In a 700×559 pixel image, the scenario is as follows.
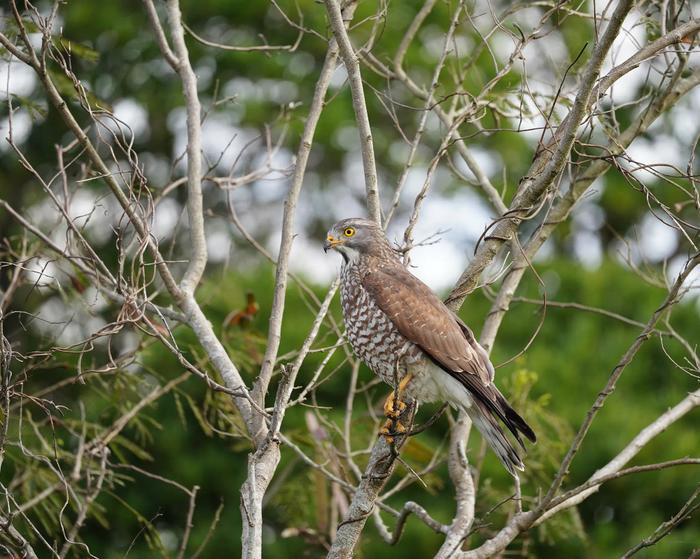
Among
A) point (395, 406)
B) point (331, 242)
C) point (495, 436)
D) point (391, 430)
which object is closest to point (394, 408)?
point (395, 406)

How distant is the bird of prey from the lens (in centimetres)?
447

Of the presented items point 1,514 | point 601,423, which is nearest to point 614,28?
point 1,514

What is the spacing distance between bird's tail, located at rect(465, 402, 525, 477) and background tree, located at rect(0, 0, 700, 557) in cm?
17

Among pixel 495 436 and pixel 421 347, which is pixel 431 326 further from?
pixel 495 436

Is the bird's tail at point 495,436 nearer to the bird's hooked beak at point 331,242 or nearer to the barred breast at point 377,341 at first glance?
the barred breast at point 377,341

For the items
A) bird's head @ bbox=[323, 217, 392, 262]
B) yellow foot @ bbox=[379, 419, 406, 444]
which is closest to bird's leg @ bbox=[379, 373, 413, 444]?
yellow foot @ bbox=[379, 419, 406, 444]

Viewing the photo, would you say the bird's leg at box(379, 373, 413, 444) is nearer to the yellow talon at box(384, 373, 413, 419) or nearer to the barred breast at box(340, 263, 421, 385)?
the yellow talon at box(384, 373, 413, 419)

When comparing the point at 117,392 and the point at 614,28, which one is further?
the point at 117,392

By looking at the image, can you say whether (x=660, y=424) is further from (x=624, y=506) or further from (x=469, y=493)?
(x=624, y=506)

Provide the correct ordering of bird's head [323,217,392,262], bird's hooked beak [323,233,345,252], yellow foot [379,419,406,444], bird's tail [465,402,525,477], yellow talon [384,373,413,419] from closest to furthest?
yellow foot [379,419,406,444], yellow talon [384,373,413,419], bird's tail [465,402,525,477], bird's head [323,217,392,262], bird's hooked beak [323,233,345,252]

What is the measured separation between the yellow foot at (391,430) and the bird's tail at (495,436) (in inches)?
21.2

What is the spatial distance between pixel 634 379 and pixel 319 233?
4.03m

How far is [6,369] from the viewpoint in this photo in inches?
140

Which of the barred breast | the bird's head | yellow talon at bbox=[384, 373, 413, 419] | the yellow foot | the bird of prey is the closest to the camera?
the yellow foot
